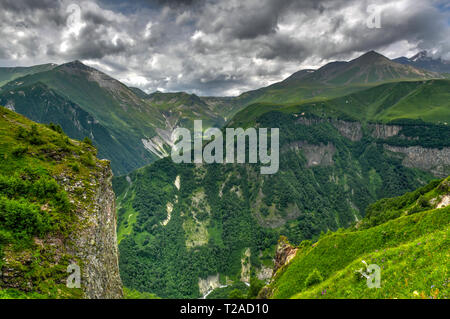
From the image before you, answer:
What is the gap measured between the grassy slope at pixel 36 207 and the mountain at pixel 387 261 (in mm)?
33659

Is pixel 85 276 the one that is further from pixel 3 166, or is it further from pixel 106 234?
pixel 3 166

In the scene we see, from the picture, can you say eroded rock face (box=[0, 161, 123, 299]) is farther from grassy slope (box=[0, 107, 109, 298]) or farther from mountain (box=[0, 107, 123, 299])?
grassy slope (box=[0, 107, 109, 298])

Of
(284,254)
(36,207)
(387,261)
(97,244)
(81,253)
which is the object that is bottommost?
(284,254)

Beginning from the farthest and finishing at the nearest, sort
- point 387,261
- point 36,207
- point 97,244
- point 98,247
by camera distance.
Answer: point 98,247 → point 97,244 → point 36,207 → point 387,261

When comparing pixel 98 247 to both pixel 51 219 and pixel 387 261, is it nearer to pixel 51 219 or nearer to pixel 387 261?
pixel 51 219

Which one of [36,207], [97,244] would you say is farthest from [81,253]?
[36,207]

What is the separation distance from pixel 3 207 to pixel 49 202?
6.34m

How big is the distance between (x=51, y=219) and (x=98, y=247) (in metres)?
10.2

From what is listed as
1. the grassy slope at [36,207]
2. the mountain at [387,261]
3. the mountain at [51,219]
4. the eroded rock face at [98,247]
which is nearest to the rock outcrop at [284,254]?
the mountain at [387,261]

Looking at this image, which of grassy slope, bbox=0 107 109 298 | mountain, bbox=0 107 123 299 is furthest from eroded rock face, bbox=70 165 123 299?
grassy slope, bbox=0 107 109 298

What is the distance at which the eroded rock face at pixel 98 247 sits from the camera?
33.5m

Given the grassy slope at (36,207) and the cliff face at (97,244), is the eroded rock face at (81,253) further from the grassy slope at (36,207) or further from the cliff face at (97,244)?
the grassy slope at (36,207)

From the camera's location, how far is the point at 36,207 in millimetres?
31344
